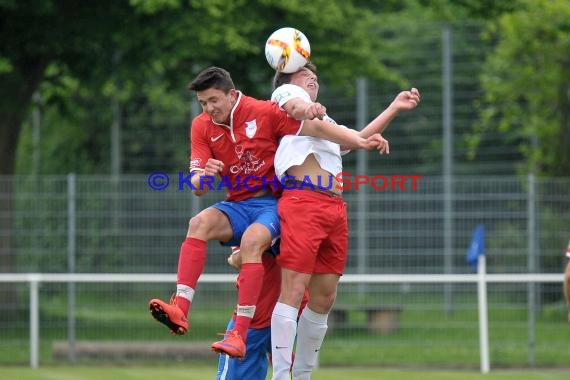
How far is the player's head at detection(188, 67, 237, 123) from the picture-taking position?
6.63 meters

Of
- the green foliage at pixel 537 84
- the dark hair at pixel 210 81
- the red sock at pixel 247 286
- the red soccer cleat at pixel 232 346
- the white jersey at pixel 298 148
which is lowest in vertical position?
the red soccer cleat at pixel 232 346

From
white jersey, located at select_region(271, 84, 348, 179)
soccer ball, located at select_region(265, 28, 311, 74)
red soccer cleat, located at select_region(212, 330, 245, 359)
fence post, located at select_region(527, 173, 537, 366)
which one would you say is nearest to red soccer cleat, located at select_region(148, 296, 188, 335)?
red soccer cleat, located at select_region(212, 330, 245, 359)

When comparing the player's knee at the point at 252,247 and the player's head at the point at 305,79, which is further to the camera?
the player's head at the point at 305,79

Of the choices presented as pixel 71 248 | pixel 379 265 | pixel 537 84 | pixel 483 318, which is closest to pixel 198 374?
pixel 71 248

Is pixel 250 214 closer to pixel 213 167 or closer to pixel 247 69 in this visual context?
pixel 213 167

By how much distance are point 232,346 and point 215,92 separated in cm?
137

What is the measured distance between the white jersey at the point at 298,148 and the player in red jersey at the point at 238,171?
0.21ft

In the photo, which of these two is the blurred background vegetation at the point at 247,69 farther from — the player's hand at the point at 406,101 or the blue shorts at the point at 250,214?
the player's hand at the point at 406,101

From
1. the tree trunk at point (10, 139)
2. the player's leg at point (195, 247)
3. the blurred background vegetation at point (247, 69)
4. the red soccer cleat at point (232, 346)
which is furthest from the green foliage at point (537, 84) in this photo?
the red soccer cleat at point (232, 346)

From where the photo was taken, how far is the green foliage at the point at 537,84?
18.9 meters

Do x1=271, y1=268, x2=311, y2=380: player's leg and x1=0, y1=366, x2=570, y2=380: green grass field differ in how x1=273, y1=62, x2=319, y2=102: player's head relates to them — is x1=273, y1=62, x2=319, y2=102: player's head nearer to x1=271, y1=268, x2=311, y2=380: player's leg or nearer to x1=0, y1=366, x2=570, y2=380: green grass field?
x1=271, y1=268, x2=311, y2=380: player's leg

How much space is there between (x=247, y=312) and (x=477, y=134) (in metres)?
14.5

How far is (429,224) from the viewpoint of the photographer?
1356cm

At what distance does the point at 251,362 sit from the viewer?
703 cm
